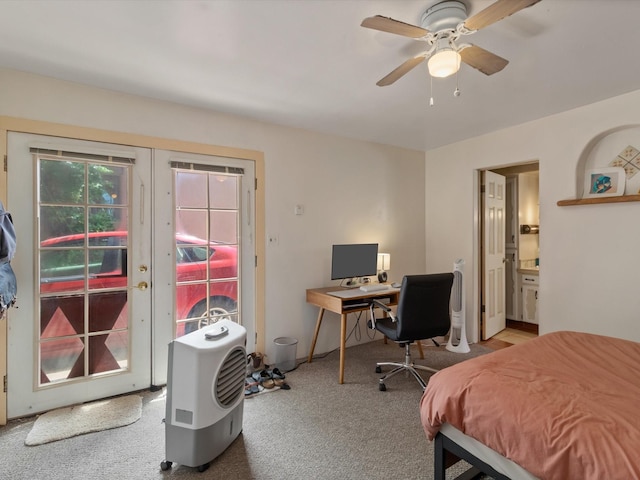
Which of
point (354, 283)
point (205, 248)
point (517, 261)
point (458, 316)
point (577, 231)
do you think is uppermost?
point (577, 231)

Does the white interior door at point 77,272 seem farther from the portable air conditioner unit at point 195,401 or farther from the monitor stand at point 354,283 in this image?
the monitor stand at point 354,283

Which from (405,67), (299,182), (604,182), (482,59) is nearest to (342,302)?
(299,182)

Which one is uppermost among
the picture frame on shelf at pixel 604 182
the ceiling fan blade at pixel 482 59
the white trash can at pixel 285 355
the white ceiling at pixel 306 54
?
the white ceiling at pixel 306 54

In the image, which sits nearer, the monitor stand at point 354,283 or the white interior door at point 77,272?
the white interior door at point 77,272

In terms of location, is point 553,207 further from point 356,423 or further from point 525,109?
point 356,423

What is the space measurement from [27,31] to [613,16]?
10.3ft

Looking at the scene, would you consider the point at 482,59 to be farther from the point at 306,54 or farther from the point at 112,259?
the point at 112,259

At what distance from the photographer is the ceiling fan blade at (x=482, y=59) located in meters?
1.60

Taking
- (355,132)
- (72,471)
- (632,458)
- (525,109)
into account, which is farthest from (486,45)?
(72,471)

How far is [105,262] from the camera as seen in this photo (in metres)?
2.49

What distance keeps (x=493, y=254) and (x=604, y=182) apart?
1401 millimetres

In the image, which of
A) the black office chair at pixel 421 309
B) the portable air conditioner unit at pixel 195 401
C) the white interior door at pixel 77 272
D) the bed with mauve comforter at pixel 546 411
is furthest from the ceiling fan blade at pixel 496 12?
the white interior door at pixel 77 272

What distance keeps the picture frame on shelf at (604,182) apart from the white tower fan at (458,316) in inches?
51.2

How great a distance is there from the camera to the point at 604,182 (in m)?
2.78
